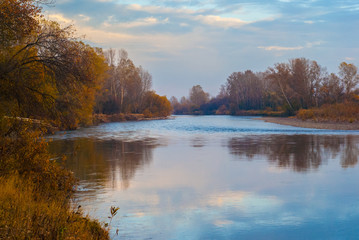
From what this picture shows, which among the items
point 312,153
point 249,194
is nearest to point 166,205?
point 249,194

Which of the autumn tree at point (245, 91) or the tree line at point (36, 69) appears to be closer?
the tree line at point (36, 69)

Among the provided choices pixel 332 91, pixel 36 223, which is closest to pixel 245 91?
pixel 332 91

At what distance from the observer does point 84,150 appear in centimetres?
2262

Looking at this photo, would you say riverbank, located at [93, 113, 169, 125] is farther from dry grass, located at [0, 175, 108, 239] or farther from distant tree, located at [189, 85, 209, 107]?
distant tree, located at [189, 85, 209, 107]

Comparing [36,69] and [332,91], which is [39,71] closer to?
[36,69]

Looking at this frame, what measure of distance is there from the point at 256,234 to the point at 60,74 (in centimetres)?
690

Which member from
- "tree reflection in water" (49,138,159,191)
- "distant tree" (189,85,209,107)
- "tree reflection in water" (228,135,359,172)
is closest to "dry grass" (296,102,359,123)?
"tree reflection in water" (228,135,359,172)

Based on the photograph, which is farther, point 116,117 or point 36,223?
point 116,117

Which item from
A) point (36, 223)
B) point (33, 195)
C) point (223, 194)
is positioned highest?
point (36, 223)

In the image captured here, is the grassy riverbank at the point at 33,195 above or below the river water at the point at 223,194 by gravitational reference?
above

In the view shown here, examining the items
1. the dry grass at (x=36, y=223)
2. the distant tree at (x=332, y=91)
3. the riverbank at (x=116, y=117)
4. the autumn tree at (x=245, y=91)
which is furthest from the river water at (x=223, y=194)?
the autumn tree at (x=245, y=91)

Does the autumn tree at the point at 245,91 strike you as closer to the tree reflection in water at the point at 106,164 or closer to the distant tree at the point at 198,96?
the distant tree at the point at 198,96

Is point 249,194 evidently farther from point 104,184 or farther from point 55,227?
point 55,227

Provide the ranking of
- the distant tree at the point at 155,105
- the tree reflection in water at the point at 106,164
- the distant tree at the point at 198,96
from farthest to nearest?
the distant tree at the point at 198,96 < the distant tree at the point at 155,105 < the tree reflection in water at the point at 106,164
